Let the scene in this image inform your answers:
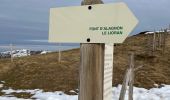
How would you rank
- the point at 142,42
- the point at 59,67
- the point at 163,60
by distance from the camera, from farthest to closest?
1. the point at 142,42
2. the point at 163,60
3. the point at 59,67

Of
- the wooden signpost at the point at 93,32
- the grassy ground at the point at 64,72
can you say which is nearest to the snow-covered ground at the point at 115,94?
the grassy ground at the point at 64,72

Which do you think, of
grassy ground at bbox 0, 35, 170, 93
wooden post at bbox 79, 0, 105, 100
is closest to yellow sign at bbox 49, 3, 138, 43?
wooden post at bbox 79, 0, 105, 100

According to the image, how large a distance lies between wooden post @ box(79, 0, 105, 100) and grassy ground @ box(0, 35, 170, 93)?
1234 centimetres

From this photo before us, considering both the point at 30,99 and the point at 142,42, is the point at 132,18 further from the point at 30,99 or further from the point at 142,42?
the point at 142,42

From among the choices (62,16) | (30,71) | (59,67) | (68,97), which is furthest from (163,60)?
(62,16)

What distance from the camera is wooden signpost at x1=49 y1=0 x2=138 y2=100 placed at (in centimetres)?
392

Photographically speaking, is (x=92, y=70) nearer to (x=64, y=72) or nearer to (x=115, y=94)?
(x=115, y=94)

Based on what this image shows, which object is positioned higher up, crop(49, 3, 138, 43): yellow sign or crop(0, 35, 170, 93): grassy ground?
crop(49, 3, 138, 43): yellow sign

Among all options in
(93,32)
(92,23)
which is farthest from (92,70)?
(92,23)

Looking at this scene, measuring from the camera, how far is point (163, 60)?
24250mm

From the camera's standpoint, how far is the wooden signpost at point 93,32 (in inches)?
154

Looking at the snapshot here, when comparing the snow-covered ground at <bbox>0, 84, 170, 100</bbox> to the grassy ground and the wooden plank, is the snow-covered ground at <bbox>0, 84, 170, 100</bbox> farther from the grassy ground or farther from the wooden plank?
the wooden plank

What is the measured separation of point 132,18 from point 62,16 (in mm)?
930

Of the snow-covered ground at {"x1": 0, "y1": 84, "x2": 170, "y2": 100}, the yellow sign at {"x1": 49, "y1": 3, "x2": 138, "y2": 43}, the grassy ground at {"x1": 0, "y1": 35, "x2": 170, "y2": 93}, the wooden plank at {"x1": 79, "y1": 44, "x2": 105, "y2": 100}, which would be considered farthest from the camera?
the grassy ground at {"x1": 0, "y1": 35, "x2": 170, "y2": 93}
